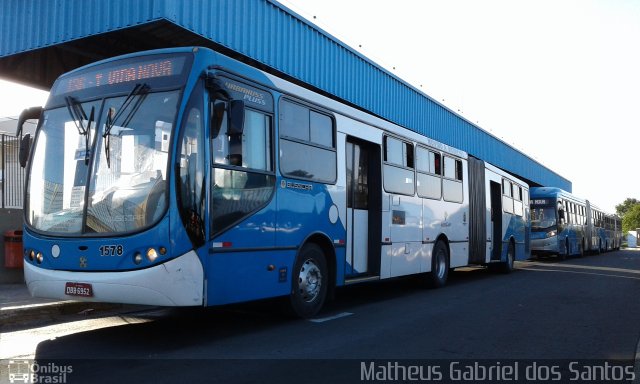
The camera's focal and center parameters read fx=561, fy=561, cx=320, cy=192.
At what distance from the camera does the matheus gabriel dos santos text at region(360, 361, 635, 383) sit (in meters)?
5.14

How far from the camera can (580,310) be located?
924cm

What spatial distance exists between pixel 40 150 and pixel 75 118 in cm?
65

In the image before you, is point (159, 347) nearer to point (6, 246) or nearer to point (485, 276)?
point (6, 246)

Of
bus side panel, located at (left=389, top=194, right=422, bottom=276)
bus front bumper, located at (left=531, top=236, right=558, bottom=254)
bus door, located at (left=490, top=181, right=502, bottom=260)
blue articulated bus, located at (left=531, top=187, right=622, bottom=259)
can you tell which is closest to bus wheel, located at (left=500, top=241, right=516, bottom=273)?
bus door, located at (left=490, top=181, right=502, bottom=260)

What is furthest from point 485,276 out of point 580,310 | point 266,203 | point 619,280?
point 266,203

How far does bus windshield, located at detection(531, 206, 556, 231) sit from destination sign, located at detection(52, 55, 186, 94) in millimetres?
21950

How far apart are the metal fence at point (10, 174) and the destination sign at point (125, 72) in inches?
212

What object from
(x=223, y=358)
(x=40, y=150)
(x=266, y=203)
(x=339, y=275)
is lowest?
(x=223, y=358)

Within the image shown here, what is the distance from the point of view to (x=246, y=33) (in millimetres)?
13273

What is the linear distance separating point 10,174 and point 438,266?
364 inches

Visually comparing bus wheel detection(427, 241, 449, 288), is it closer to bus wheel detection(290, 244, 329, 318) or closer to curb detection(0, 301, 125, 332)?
bus wheel detection(290, 244, 329, 318)

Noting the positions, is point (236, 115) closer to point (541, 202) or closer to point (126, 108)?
point (126, 108)

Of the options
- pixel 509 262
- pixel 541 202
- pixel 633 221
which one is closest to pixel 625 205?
pixel 633 221

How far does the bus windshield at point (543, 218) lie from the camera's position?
80.9 ft
